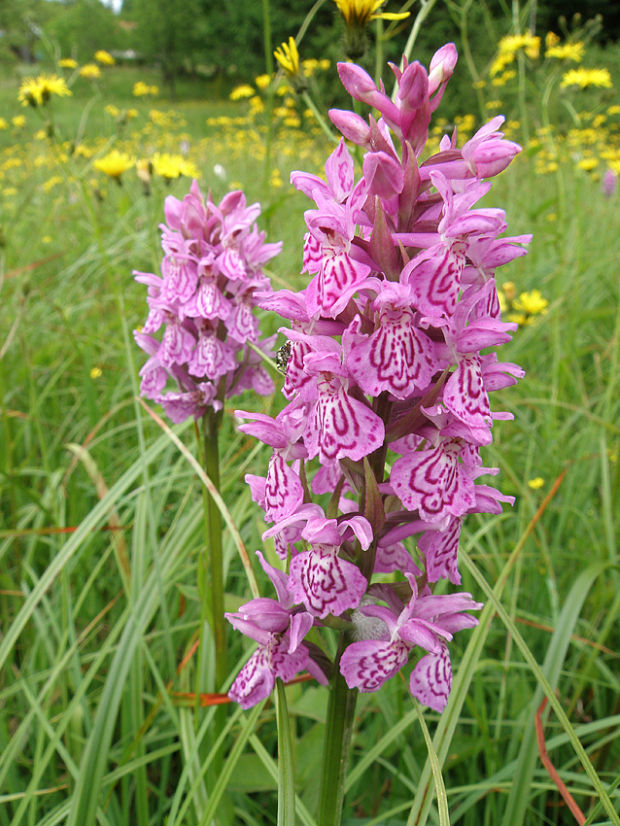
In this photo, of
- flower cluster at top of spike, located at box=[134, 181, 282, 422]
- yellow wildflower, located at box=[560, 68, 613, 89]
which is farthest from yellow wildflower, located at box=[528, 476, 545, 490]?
yellow wildflower, located at box=[560, 68, 613, 89]

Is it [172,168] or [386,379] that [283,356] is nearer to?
[386,379]

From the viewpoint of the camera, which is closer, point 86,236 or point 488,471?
point 488,471

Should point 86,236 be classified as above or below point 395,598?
above

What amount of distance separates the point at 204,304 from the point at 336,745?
111 centimetres

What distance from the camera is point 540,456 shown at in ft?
10.1

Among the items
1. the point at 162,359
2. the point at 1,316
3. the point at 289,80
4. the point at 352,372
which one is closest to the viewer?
the point at 352,372

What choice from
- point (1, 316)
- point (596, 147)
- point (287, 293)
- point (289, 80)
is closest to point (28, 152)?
point (1, 316)

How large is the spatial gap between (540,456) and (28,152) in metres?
10.6

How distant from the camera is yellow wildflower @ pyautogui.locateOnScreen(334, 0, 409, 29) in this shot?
73.5 inches

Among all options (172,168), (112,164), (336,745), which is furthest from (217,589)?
(112,164)

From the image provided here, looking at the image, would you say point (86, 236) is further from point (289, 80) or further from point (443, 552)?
point (443, 552)

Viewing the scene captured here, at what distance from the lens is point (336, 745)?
1.20 metres

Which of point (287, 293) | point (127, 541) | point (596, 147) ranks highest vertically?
point (596, 147)

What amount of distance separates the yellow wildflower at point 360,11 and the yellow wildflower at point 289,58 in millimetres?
294
